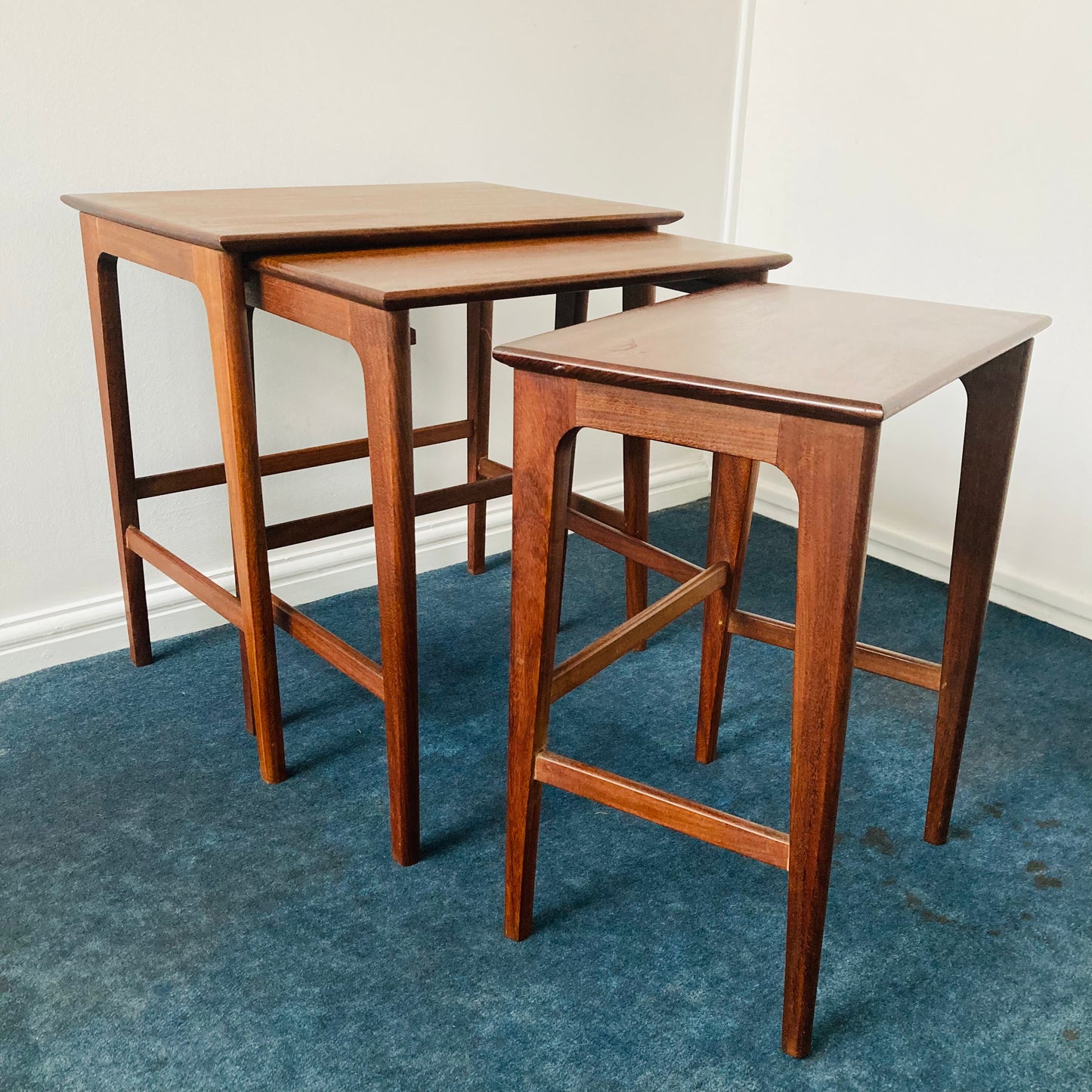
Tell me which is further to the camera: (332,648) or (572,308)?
(572,308)

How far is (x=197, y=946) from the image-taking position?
46.6 inches

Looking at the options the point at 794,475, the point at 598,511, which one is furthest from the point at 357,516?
the point at 794,475

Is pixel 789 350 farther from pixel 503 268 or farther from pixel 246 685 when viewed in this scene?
pixel 246 685

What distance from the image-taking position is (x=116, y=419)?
160 centimetres

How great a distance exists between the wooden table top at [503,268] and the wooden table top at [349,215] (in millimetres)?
21

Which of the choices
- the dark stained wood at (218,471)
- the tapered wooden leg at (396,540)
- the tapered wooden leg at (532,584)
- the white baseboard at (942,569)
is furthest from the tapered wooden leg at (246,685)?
the white baseboard at (942,569)

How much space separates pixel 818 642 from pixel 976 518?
0.42m

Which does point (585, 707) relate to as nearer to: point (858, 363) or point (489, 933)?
point (489, 933)

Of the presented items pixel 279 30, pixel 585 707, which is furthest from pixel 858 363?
pixel 279 30

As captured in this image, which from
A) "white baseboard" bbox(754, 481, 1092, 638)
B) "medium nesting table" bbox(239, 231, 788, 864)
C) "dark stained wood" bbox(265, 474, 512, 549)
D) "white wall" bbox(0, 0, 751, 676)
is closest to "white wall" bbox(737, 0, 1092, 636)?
"white baseboard" bbox(754, 481, 1092, 638)

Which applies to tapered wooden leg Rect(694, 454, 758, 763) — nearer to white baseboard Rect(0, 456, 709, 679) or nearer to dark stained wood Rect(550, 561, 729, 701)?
dark stained wood Rect(550, 561, 729, 701)

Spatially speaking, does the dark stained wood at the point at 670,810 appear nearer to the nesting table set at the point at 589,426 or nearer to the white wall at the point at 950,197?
the nesting table set at the point at 589,426

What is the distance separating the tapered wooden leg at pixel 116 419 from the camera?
4.99 feet

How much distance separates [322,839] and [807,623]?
2.47 feet
